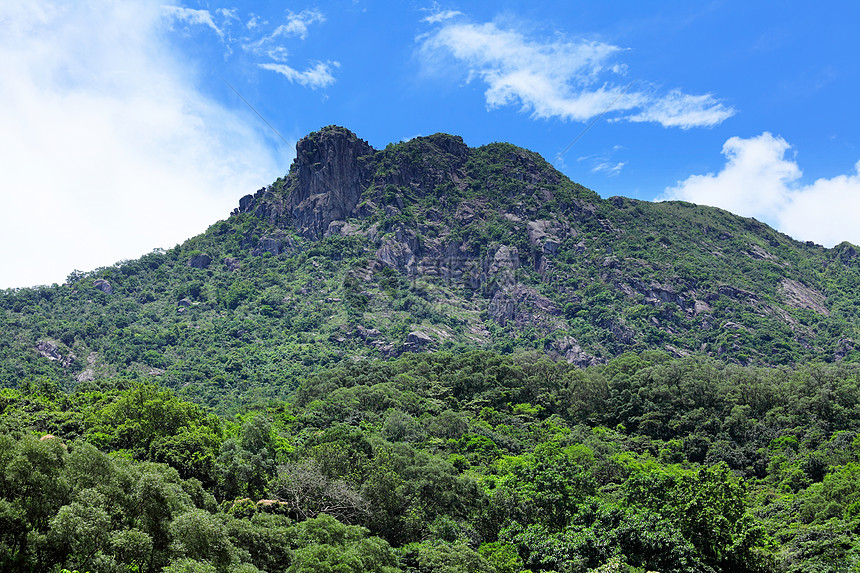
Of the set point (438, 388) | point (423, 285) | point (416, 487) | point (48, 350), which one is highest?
point (423, 285)

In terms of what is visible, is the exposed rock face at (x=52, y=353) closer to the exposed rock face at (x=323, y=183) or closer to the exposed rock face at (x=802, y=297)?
the exposed rock face at (x=323, y=183)

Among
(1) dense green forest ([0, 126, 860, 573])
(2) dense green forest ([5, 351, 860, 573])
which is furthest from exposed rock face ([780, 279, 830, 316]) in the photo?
(2) dense green forest ([5, 351, 860, 573])

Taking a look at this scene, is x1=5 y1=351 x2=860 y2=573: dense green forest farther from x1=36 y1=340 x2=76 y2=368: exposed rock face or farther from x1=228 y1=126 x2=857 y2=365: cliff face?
x1=36 y1=340 x2=76 y2=368: exposed rock face

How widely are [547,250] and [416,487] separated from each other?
407 feet

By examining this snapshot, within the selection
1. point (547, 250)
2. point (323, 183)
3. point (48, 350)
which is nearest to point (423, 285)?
point (547, 250)

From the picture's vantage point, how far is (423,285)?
5669 inches

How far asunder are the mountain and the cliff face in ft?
1.68

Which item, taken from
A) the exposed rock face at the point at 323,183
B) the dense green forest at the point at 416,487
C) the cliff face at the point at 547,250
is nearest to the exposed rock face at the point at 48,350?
the cliff face at the point at 547,250

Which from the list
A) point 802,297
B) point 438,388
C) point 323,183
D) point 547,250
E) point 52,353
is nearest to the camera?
point 438,388

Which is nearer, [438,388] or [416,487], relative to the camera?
[416,487]

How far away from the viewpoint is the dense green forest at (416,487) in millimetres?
22312

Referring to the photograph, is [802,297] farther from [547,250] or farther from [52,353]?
[52,353]

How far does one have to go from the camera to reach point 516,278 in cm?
14788

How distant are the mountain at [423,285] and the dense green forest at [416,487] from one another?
5069cm
